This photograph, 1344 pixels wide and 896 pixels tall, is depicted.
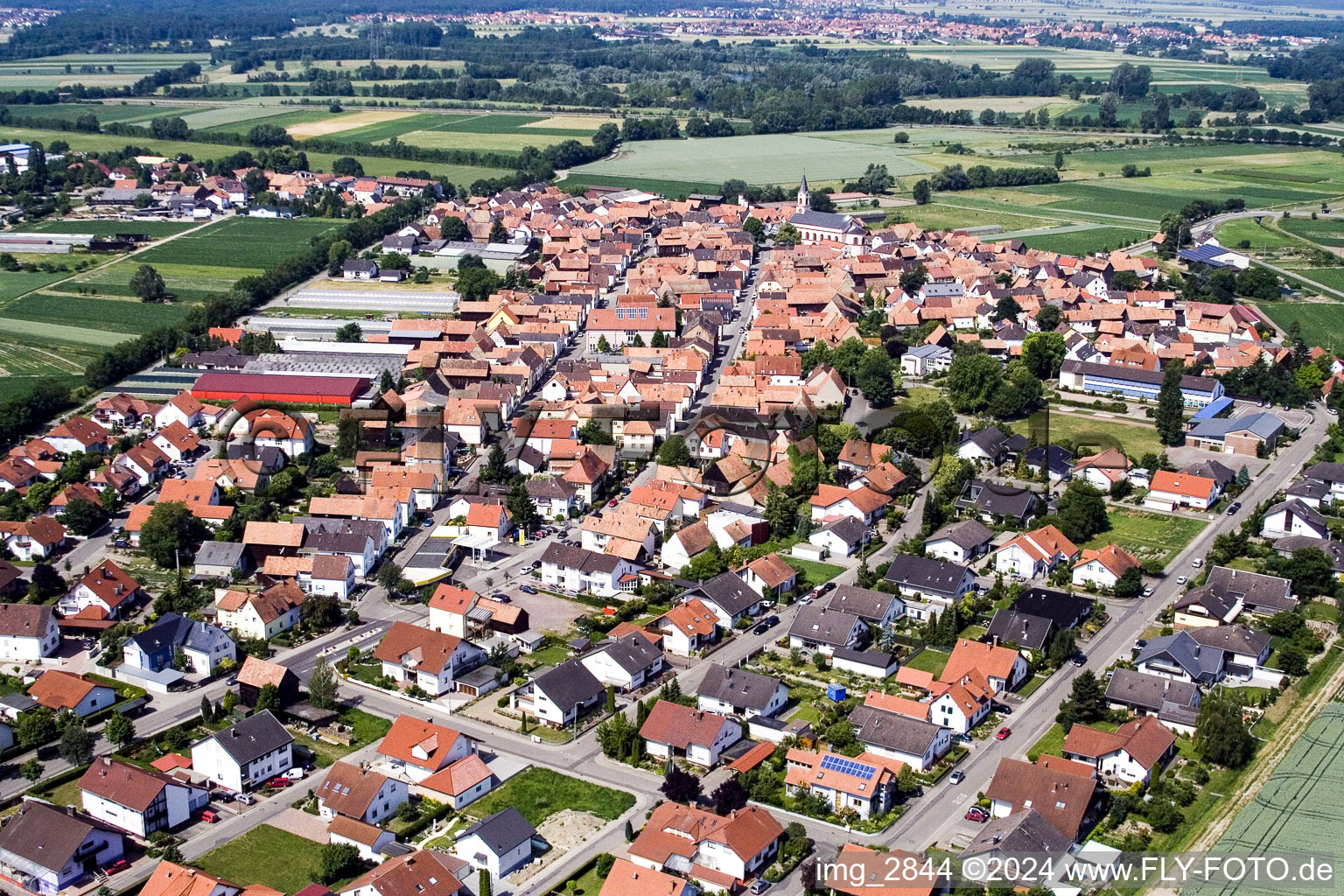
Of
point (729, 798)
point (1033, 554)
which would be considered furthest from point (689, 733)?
point (1033, 554)

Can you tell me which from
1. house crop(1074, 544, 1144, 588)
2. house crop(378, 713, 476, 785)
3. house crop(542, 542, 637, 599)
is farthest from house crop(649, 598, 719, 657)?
house crop(1074, 544, 1144, 588)

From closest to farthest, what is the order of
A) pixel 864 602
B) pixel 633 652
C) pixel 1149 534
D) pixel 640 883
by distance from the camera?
pixel 640 883, pixel 633 652, pixel 864 602, pixel 1149 534

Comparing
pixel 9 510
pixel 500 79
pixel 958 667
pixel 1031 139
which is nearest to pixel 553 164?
pixel 1031 139

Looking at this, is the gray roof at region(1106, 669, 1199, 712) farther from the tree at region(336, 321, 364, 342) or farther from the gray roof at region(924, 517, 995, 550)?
the tree at region(336, 321, 364, 342)

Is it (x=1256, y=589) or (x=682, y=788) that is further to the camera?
(x=1256, y=589)

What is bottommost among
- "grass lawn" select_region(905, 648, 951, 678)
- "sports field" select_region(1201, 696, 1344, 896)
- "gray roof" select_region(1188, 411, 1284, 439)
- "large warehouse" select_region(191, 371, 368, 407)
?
"grass lawn" select_region(905, 648, 951, 678)

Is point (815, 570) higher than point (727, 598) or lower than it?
lower

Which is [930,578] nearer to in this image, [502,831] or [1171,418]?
[502,831]
